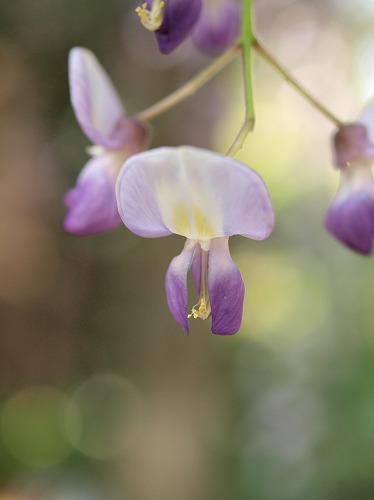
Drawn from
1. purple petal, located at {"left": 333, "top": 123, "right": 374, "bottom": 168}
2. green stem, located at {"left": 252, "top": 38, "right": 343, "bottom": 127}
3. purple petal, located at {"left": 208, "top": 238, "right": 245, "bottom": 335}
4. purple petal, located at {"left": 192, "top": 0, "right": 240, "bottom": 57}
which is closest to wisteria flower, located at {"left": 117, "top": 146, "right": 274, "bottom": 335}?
purple petal, located at {"left": 208, "top": 238, "right": 245, "bottom": 335}

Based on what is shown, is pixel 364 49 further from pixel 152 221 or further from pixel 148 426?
pixel 152 221

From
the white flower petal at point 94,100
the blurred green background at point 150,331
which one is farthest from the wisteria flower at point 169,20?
the blurred green background at point 150,331

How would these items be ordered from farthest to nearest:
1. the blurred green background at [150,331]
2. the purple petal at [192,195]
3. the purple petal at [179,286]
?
the blurred green background at [150,331]
the purple petal at [179,286]
the purple petal at [192,195]

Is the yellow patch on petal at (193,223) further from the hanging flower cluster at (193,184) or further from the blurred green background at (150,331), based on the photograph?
the blurred green background at (150,331)

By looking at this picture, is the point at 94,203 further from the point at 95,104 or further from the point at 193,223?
the point at 193,223

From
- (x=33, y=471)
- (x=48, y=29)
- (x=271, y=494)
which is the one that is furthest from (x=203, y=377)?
(x=48, y=29)

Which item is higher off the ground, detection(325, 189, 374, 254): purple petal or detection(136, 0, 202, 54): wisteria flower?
detection(136, 0, 202, 54): wisteria flower

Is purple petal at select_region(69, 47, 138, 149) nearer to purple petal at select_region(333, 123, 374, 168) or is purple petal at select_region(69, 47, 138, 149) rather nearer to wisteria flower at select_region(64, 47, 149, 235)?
wisteria flower at select_region(64, 47, 149, 235)
